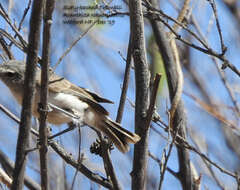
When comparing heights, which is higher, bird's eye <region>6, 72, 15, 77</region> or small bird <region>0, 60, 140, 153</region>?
bird's eye <region>6, 72, 15, 77</region>

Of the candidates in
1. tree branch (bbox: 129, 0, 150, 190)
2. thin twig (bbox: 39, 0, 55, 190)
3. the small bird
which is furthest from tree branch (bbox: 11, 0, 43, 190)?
the small bird

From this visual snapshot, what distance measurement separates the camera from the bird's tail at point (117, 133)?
3550mm

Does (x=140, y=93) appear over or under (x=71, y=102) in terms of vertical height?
over

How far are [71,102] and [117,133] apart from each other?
0.54m

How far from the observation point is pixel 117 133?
12.2 feet

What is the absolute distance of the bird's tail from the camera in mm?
3550

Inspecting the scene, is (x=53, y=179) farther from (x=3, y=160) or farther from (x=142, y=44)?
(x=142, y=44)

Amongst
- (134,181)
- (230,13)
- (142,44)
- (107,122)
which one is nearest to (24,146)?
(134,181)

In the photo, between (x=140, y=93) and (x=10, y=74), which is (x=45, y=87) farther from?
(x=10, y=74)

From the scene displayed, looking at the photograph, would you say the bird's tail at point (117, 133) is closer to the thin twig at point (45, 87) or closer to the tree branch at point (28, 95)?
the thin twig at point (45, 87)

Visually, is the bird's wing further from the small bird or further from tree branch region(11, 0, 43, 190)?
tree branch region(11, 0, 43, 190)

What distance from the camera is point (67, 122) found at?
12.9 feet

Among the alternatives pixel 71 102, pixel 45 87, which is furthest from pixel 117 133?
pixel 45 87

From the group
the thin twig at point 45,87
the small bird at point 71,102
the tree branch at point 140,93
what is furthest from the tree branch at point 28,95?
the small bird at point 71,102
